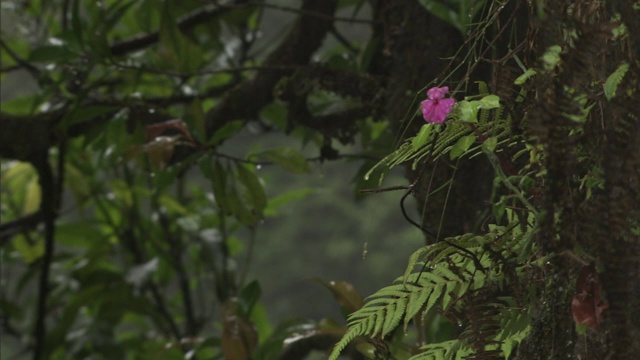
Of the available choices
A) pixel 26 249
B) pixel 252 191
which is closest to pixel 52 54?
pixel 252 191

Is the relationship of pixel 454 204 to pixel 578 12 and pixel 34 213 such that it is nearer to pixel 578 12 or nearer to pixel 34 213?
pixel 578 12

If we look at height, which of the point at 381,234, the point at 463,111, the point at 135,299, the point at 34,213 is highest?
the point at 463,111

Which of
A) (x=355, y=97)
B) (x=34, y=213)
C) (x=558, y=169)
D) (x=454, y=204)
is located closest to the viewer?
(x=558, y=169)

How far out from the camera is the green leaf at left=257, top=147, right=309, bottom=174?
111 centimetres

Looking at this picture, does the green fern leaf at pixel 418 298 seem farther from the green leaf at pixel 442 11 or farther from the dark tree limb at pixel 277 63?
the dark tree limb at pixel 277 63

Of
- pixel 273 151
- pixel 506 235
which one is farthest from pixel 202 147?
pixel 506 235

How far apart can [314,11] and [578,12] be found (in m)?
0.76

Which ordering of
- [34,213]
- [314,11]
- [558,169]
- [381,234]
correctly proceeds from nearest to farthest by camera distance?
[558,169], [314,11], [34,213], [381,234]

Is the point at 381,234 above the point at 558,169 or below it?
below

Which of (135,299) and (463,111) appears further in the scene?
(135,299)

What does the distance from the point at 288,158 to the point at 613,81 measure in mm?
702

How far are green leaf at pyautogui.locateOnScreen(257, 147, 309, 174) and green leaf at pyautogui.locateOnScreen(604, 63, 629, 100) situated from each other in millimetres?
681

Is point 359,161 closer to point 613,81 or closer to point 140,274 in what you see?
point 140,274

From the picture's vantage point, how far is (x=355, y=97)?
3.56 feet
